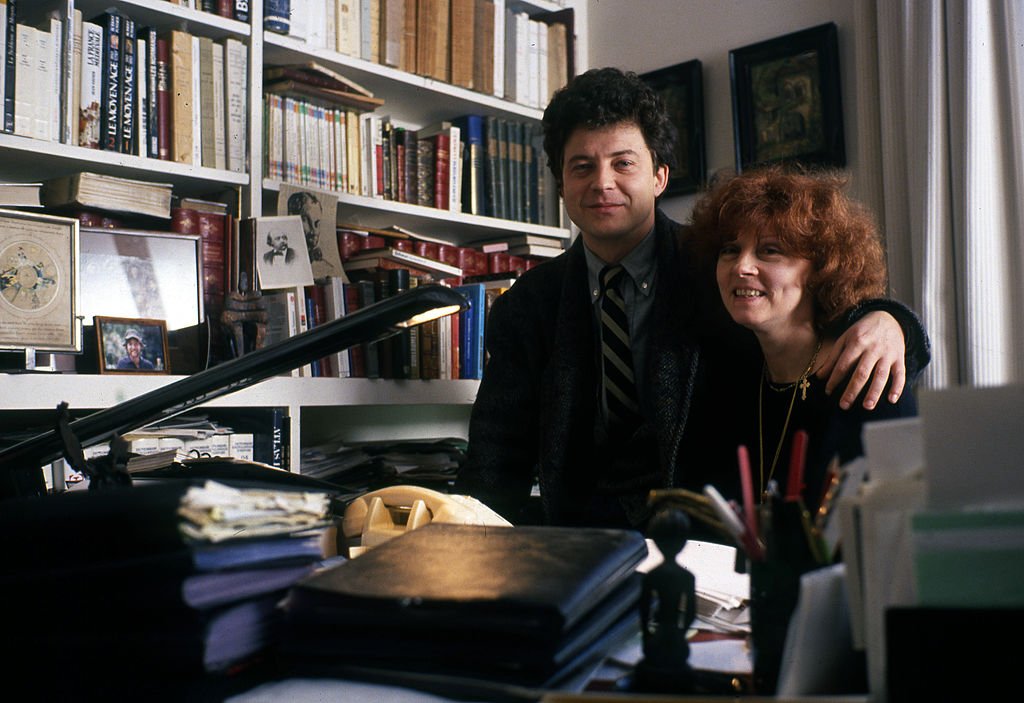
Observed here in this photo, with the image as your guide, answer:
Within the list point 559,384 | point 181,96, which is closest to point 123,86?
point 181,96

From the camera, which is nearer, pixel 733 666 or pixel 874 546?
pixel 874 546

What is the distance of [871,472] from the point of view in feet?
1.51

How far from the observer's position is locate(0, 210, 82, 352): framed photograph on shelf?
178cm

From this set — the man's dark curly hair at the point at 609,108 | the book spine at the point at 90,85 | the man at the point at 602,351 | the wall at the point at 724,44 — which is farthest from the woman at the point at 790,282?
the book spine at the point at 90,85

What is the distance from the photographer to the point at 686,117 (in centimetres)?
284

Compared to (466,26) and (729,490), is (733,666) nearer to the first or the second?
(729,490)

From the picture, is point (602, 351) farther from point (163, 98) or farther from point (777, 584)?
point (777, 584)

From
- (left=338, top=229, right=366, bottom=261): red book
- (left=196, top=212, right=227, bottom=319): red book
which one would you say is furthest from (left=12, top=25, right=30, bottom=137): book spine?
(left=338, top=229, right=366, bottom=261): red book

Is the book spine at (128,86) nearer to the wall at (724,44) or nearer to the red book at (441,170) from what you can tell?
the red book at (441,170)

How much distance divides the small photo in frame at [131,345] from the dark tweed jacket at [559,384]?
73 cm

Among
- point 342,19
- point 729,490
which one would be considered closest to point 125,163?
point 342,19

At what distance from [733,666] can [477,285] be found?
6.58 ft

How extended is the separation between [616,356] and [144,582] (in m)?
1.50

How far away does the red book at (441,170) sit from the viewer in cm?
268
